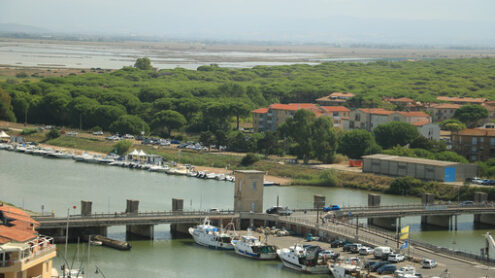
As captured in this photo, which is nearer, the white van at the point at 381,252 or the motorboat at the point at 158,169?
the white van at the point at 381,252

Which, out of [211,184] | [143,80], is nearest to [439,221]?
[211,184]

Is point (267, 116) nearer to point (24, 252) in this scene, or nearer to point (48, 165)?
point (48, 165)

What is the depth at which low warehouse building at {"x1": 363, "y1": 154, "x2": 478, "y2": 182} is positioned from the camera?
42125 millimetres

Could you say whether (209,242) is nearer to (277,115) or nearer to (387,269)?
(387,269)

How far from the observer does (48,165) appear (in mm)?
46844

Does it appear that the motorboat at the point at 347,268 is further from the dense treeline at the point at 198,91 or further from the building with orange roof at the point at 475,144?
the dense treeline at the point at 198,91

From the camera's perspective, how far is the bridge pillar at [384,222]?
32469 mm

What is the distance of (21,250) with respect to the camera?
1209 centimetres

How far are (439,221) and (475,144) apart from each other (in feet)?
56.3

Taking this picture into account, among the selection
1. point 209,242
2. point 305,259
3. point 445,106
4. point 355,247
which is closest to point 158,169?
point 209,242

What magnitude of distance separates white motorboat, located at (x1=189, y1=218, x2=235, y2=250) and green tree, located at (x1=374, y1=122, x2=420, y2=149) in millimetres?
25056

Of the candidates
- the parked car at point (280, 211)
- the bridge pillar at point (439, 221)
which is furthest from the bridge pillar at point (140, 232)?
the bridge pillar at point (439, 221)

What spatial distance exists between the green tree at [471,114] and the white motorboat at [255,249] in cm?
4031

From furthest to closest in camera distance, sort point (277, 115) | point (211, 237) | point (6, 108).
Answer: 1. point (6, 108)
2. point (277, 115)
3. point (211, 237)
